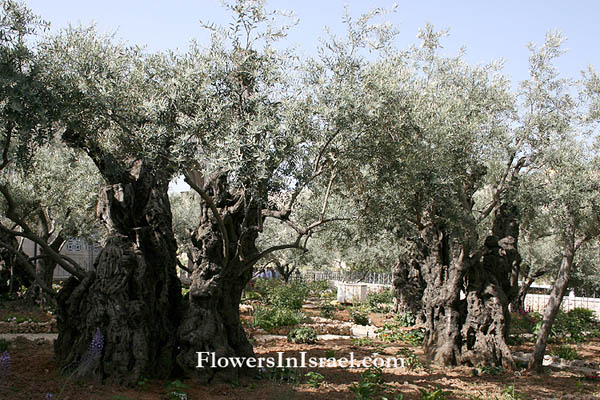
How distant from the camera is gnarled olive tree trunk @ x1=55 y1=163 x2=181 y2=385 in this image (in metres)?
7.36

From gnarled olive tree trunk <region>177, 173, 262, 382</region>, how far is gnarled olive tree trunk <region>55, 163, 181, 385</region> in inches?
15.7

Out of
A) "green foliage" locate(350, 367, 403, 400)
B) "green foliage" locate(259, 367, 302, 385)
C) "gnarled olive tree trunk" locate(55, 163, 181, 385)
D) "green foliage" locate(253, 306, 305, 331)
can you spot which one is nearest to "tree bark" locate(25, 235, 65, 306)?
"green foliage" locate(253, 306, 305, 331)

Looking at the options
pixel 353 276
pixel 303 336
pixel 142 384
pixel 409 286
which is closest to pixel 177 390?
pixel 142 384

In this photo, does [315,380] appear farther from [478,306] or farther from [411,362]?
[478,306]

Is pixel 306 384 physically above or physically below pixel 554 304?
below

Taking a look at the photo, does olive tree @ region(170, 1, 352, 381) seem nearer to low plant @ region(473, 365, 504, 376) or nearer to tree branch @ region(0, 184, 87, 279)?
tree branch @ region(0, 184, 87, 279)

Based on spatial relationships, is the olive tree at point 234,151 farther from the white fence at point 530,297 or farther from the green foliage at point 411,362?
the white fence at point 530,297

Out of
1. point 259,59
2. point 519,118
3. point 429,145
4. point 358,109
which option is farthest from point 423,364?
point 259,59

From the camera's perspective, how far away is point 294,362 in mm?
10102

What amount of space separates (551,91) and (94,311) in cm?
1023

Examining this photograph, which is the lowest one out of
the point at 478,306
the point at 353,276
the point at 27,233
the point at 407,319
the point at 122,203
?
the point at 407,319

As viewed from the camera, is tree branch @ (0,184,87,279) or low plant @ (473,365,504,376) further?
low plant @ (473,365,504,376)

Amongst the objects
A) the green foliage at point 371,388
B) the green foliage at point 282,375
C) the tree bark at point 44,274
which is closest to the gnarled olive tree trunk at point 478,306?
the green foliage at point 371,388

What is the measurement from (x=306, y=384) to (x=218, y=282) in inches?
89.0
